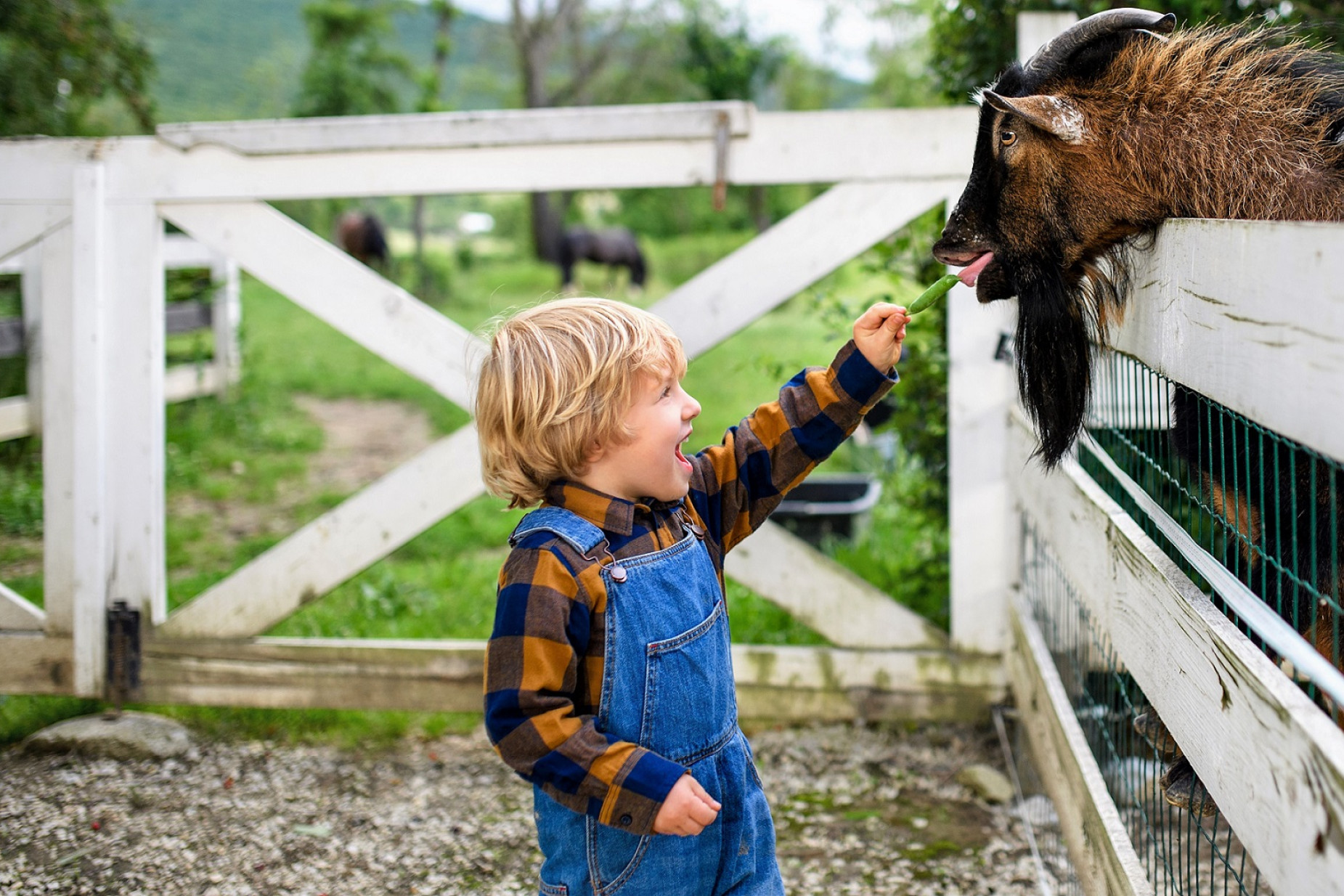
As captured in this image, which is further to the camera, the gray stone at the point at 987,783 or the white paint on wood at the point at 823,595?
the white paint on wood at the point at 823,595

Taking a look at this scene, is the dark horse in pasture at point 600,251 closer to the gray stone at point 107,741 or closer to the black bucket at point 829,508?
the black bucket at point 829,508

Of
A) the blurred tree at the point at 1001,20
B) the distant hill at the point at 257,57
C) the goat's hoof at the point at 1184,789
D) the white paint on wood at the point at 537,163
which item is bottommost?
the goat's hoof at the point at 1184,789

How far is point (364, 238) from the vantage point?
17109mm

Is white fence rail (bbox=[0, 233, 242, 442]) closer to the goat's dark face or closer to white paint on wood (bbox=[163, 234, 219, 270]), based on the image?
white paint on wood (bbox=[163, 234, 219, 270])

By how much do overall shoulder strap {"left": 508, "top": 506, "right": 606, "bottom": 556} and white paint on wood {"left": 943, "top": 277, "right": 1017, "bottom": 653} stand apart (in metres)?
1.95

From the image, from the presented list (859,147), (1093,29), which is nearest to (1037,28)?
(859,147)

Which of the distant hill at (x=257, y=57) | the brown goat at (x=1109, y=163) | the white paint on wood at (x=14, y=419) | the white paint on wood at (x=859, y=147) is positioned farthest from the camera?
the distant hill at (x=257, y=57)

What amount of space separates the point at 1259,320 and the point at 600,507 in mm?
1007

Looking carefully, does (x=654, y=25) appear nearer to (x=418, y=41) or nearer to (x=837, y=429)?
(x=837, y=429)

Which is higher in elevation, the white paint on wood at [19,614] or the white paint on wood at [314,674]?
the white paint on wood at [19,614]

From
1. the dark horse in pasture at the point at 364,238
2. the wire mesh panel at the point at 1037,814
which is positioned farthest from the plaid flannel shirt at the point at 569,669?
the dark horse in pasture at the point at 364,238

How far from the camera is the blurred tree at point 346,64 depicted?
19.0m

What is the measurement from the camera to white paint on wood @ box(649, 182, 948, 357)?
3.43 m

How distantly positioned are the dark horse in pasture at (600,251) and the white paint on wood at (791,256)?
1393 centimetres
